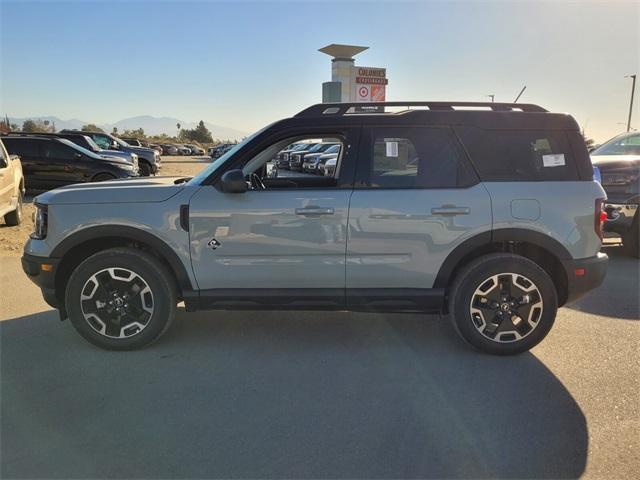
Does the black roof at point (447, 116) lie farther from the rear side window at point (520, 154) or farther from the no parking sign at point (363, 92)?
the no parking sign at point (363, 92)

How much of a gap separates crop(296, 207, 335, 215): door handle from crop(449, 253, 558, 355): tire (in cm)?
115

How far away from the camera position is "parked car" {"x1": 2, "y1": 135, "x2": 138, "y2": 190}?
43.0 feet

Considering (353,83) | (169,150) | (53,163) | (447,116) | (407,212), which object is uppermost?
(353,83)

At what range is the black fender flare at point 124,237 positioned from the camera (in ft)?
12.7

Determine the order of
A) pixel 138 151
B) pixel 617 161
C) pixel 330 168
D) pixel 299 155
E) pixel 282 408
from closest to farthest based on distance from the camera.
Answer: pixel 282 408, pixel 617 161, pixel 330 168, pixel 138 151, pixel 299 155

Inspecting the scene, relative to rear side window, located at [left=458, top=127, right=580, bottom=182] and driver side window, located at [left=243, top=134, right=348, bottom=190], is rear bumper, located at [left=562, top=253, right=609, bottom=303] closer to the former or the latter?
rear side window, located at [left=458, top=127, right=580, bottom=182]

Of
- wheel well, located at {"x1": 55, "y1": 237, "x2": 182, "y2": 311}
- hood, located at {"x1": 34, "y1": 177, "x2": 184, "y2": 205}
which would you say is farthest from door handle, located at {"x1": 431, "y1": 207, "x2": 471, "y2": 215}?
wheel well, located at {"x1": 55, "y1": 237, "x2": 182, "y2": 311}

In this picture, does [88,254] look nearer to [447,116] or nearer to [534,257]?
[447,116]

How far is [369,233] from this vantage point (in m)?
3.83

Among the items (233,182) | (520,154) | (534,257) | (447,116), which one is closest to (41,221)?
(233,182)

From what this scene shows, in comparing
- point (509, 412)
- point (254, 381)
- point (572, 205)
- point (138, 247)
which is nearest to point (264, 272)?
point (254, 381)

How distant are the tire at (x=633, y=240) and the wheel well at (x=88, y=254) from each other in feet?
21.9

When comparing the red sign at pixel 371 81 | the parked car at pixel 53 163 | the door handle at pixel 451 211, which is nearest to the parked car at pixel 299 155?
the red sign at pixel 371 81

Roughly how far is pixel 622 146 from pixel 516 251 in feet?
19.8
